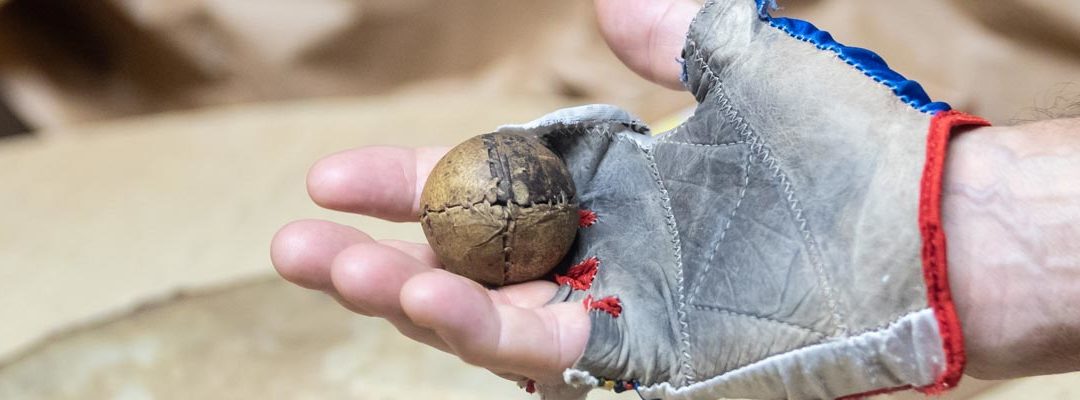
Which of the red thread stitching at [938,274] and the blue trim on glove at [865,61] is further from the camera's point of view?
the blue trim on glove at [865,61]

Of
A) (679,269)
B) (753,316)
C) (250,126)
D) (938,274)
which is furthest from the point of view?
(250,126)

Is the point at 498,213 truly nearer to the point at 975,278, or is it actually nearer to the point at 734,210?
the point at 734,210

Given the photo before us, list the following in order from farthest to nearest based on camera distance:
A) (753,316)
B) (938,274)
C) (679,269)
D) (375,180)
A: (375,180), (679,269), (753,316), (938,274)

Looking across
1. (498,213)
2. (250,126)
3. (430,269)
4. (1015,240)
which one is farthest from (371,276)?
(250,126)

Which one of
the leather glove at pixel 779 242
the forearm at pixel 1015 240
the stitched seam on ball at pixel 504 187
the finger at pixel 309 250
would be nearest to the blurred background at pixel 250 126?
the forearm at pixel 1015 240

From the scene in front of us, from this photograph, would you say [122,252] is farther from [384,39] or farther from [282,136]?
[384,39]

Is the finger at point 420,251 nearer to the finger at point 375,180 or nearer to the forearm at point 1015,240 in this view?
the finger at point 375,180

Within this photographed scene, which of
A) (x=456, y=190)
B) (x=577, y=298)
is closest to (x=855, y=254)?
(x=577, y=298)
